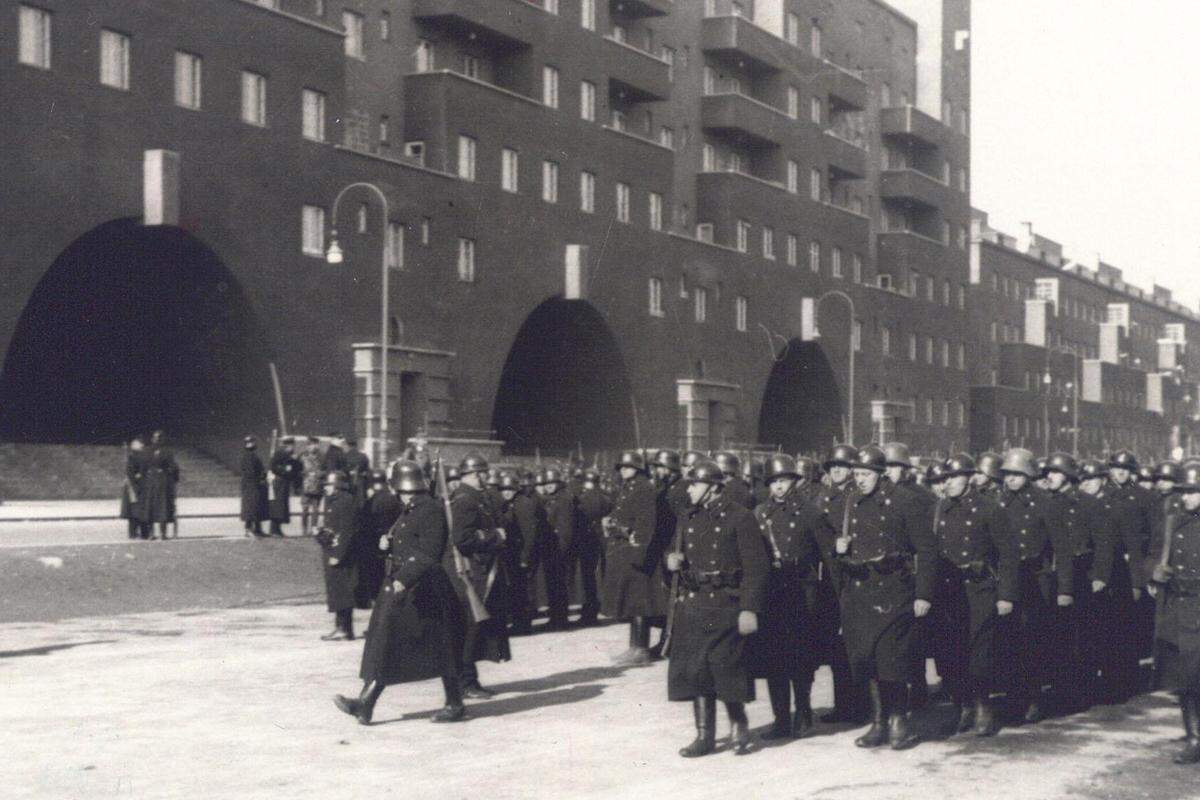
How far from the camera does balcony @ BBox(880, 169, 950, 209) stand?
7569 centimetres

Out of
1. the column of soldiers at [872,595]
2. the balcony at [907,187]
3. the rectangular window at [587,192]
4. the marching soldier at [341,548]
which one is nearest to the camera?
the column of soldiers at [872,595]

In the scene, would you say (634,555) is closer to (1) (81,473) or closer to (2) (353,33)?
(1) (81,473)

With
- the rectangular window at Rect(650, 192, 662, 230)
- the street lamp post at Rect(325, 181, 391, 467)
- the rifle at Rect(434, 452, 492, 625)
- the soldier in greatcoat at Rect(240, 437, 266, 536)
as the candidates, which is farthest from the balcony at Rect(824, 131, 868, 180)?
the rifle at Rect(434, 452, 492, 625)

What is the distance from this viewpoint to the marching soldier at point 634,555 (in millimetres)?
16031

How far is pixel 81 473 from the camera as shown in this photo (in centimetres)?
3919

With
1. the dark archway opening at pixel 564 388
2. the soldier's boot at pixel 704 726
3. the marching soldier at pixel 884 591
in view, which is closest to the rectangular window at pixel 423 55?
the dark archway opening at pixel 564 388

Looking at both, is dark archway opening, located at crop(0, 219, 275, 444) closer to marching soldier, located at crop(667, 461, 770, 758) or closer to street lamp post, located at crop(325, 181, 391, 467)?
street lamp post, located at crop(325, 181, 391, 467)

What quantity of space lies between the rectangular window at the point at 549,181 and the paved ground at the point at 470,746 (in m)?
→ 34.1

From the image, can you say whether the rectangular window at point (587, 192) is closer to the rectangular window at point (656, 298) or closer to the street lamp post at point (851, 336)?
the rectangular window at point (656, 298)

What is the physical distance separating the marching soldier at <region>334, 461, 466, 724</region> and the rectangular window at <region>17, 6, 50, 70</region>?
2381 centimetres

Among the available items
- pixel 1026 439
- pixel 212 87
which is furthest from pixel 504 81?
pixel 1026 439

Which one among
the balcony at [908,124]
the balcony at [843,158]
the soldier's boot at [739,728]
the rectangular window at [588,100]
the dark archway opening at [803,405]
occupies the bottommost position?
the soldier's boot at [739,728]

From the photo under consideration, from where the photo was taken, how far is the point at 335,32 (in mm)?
40875

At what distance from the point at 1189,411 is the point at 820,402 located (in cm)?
6759
